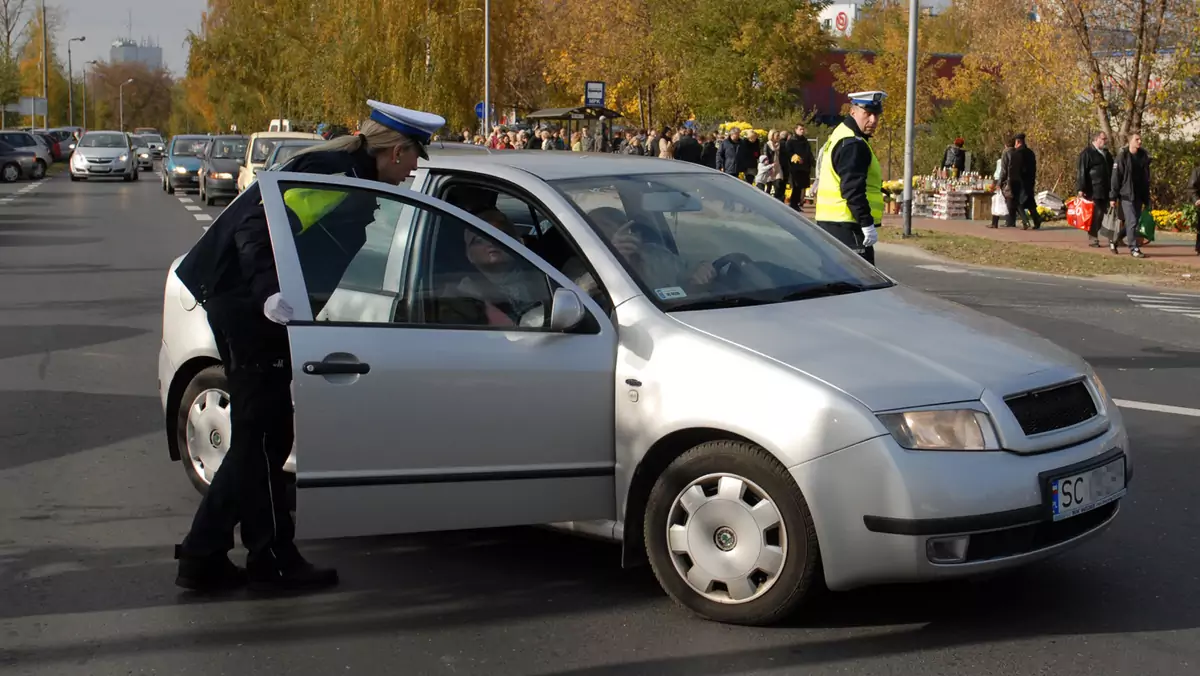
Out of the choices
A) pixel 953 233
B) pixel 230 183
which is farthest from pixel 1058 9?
pixel 230 183

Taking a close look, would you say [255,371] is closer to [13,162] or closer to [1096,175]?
[1096,175]

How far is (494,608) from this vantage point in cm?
495

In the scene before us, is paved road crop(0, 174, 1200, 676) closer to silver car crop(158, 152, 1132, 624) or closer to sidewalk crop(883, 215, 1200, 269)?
silver car crop(158, 152, 1132, 624)

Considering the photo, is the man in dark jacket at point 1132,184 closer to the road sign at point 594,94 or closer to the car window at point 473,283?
the car window at point 473,283

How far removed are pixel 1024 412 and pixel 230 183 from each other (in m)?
A: 27.5

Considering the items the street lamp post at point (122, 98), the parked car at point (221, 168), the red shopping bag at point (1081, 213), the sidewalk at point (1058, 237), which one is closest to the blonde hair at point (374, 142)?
the sidewalk at point (1058, 237)

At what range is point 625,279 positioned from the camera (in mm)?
5000

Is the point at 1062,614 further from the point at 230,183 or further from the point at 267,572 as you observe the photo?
the point at 230,183

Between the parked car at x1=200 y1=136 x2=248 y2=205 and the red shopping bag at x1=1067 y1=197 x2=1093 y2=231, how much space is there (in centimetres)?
1621

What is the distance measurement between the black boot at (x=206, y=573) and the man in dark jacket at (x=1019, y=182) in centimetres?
2089

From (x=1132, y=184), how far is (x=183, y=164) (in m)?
23.9

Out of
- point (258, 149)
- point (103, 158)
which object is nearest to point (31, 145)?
point (103, 158)

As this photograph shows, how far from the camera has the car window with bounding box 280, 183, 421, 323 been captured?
16.2ft

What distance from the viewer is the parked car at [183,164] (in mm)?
35688
